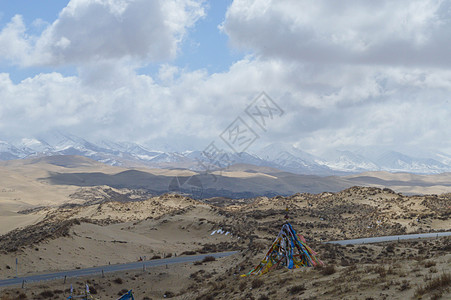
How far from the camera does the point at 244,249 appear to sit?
4009 cm

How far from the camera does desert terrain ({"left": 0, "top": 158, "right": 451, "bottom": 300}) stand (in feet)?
56.0

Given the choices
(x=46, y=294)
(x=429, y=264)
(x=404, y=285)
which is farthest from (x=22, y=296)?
(x=429, y=264)

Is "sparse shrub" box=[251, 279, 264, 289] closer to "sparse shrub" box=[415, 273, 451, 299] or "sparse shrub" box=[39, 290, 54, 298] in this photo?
"sparse shrub" box=[415, 273, 451, 299]

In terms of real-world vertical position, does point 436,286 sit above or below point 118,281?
above

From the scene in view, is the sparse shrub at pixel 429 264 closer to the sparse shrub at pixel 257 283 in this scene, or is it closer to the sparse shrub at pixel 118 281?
the sparse shrub at pixel 257 283

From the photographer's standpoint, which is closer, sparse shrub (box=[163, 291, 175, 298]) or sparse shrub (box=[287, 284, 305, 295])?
sparse shrub (box=[287, 284, 305, 295])

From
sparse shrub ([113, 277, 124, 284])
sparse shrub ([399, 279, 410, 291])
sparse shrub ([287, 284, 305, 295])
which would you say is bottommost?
sparse shrub ([113, 277, 124, 284])

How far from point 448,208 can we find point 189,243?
45955 mm

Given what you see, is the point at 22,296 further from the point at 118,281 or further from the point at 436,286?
the point at 436,286

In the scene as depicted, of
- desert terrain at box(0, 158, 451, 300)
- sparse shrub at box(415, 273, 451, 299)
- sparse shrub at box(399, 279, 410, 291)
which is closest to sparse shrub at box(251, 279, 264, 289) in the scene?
desert terrain at box(0, 158, 451, 300)

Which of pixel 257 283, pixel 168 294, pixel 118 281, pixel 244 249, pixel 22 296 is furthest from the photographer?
pixel 244 249

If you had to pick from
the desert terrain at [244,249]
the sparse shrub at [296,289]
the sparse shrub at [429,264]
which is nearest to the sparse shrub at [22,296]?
the desert terrain at [244,249]

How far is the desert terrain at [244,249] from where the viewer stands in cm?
1706

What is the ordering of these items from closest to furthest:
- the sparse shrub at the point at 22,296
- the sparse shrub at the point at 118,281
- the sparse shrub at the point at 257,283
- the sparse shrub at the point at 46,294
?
1. the sparse shrub at the point at 257,283
2. the sparse shrub at the point at 22,296
3. the sparse shrub at the point at 46,294
4. the sparse shrub at the point at 118,281
